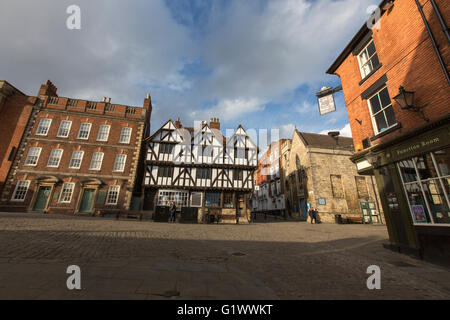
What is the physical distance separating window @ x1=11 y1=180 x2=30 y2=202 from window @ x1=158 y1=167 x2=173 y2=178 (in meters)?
12.0

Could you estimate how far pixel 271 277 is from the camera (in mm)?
3727

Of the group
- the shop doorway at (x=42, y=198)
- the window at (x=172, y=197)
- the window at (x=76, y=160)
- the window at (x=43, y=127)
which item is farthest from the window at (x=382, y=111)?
the window at (x=43, y=127)

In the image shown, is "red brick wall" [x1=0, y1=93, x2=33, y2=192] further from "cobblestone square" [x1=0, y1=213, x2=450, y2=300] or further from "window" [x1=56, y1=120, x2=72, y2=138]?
"cobblestone square" [x1=0, y1=213, x2=450, y2=300]

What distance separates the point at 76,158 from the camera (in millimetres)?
18781

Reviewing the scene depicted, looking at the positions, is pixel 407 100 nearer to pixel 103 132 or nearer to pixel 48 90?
pixel 103 132

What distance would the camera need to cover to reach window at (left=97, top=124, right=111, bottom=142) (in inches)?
779

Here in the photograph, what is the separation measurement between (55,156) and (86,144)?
2993mm

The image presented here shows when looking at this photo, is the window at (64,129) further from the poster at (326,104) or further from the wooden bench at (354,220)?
the wooden bench at (354,220)

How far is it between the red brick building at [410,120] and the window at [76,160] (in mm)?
23398

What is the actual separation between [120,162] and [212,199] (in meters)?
10.5

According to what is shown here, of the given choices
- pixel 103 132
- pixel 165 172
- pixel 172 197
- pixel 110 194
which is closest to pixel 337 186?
pixel 172 197

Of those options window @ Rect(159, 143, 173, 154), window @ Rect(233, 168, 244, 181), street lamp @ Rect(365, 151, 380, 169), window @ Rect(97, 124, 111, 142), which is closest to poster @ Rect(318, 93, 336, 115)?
street lamp @ Rect(365, 151, 380, 169)

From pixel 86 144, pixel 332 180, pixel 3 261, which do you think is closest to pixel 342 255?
pixel 3 261

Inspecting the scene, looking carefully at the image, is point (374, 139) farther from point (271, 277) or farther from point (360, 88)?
point (271, 277)
